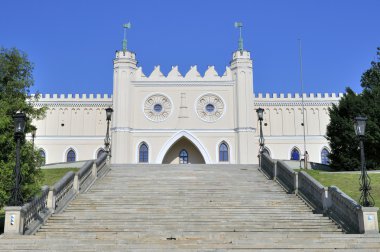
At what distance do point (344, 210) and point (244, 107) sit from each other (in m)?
32.9

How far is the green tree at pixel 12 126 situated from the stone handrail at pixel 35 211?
415mm

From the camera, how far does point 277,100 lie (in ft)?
178

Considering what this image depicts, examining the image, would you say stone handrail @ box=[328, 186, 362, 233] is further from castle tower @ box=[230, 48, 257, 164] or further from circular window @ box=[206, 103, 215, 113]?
circular window @ box=[206, 103, 215, 113]

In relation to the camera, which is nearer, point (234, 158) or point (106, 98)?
point (234, 158)

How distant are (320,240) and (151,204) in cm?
718

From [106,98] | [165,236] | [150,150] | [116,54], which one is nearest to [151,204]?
[165,236]

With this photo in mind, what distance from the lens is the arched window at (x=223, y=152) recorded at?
48609 mm

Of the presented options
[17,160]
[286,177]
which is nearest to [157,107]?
[286,177]

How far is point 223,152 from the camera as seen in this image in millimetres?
48875

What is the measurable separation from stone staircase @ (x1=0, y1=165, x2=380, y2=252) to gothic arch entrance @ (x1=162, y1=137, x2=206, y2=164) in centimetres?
2392

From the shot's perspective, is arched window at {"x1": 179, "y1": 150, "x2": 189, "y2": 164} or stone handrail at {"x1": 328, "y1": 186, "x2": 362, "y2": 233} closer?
stone handrail at {"x1": 328, "y1": 186, "x2": 362, "y2": 233}

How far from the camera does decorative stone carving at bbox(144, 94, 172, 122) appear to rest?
162 feet

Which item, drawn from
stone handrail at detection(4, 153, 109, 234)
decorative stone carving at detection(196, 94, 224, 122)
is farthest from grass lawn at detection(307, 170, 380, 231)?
decorative stone carving at detection(196, 94, 224, 122)

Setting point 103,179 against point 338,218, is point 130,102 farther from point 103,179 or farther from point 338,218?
point 338,218
